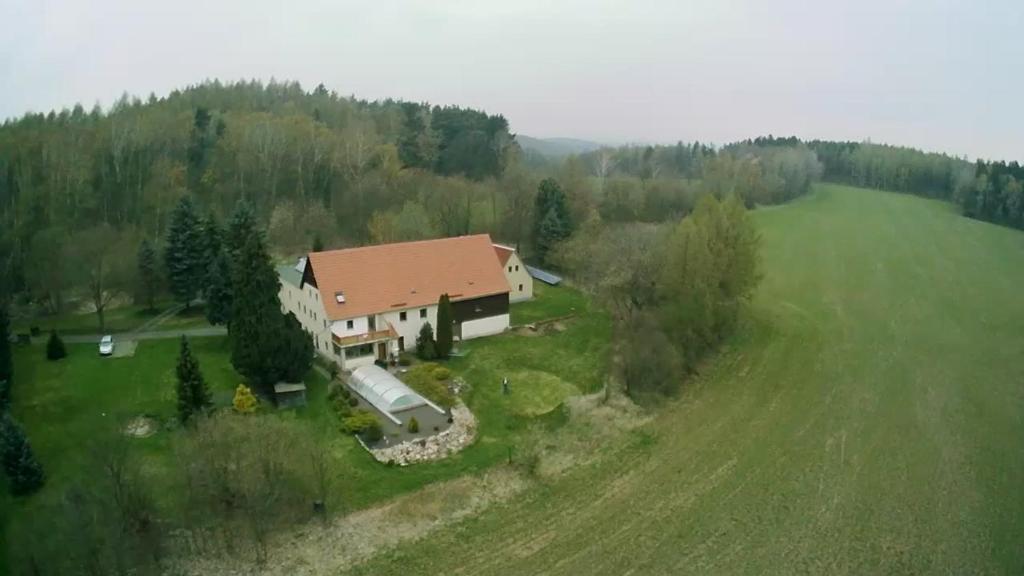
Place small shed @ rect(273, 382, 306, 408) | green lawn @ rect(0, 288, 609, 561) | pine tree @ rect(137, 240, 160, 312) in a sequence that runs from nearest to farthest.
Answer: green lawn @ rect(0, 288, 609, 561) < small shed @ rect(273, 382, 306, 408) < pine tree @ rect(137, 240, 160, 312)

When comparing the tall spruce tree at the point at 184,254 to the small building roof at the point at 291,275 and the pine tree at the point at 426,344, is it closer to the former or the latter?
the small building roof at the point at 291,275

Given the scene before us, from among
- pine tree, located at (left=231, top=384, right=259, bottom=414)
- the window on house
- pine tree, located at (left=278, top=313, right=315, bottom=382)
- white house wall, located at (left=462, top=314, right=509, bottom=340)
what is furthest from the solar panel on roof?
pine tree, located at (left=231, top=384, right=259, bottom=414)

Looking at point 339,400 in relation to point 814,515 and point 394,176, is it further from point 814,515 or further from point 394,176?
point 394,176

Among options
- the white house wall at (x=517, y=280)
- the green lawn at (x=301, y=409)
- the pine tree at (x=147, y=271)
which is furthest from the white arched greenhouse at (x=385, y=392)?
the pine tree at (x=147, y=271)

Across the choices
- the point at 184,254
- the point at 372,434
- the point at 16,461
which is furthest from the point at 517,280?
the point at 16,461

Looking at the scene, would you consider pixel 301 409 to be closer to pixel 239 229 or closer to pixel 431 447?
pixel 431 447

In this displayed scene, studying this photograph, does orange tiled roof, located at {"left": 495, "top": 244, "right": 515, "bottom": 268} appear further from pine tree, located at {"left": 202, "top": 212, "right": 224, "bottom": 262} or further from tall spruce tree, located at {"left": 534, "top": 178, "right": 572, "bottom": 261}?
pine tree, located at {"left": 202, "top": 212, "right": 224, "bottom": 262}

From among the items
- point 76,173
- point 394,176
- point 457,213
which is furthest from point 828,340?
point 76,173
